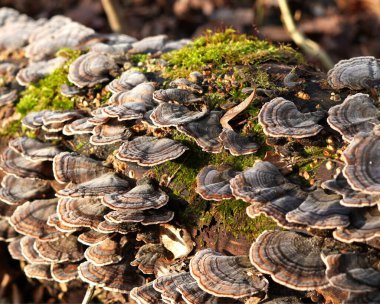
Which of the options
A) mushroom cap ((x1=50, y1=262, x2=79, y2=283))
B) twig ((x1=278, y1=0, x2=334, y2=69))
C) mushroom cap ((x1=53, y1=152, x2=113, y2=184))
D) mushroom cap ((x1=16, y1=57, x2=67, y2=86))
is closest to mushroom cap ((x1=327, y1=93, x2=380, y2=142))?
mushroom cap ((x1=53, y1=152, x2=113, y2=184))

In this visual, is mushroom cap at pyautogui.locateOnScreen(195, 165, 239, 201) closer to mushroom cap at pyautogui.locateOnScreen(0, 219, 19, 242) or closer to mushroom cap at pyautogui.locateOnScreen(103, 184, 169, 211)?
mushroom cap at pyautogui.locateOnScreen(103, 184, 169, 211)

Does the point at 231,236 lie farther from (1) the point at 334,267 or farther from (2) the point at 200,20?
(2) the point at 200,20

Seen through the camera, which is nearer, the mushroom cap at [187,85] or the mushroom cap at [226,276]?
the mushroom cap at [226,276]

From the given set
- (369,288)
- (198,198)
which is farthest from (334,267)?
(198,198)

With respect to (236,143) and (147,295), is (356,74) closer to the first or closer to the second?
(236,143)

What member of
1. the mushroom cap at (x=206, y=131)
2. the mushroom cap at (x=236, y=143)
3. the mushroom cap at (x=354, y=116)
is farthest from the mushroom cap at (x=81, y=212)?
the mushroom cap at (x=354, y=116)

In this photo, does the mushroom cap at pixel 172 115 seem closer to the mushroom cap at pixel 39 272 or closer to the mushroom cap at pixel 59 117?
the mushroom cap at pixel 59 117

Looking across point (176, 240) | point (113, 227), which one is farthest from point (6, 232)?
point (176, 240)
